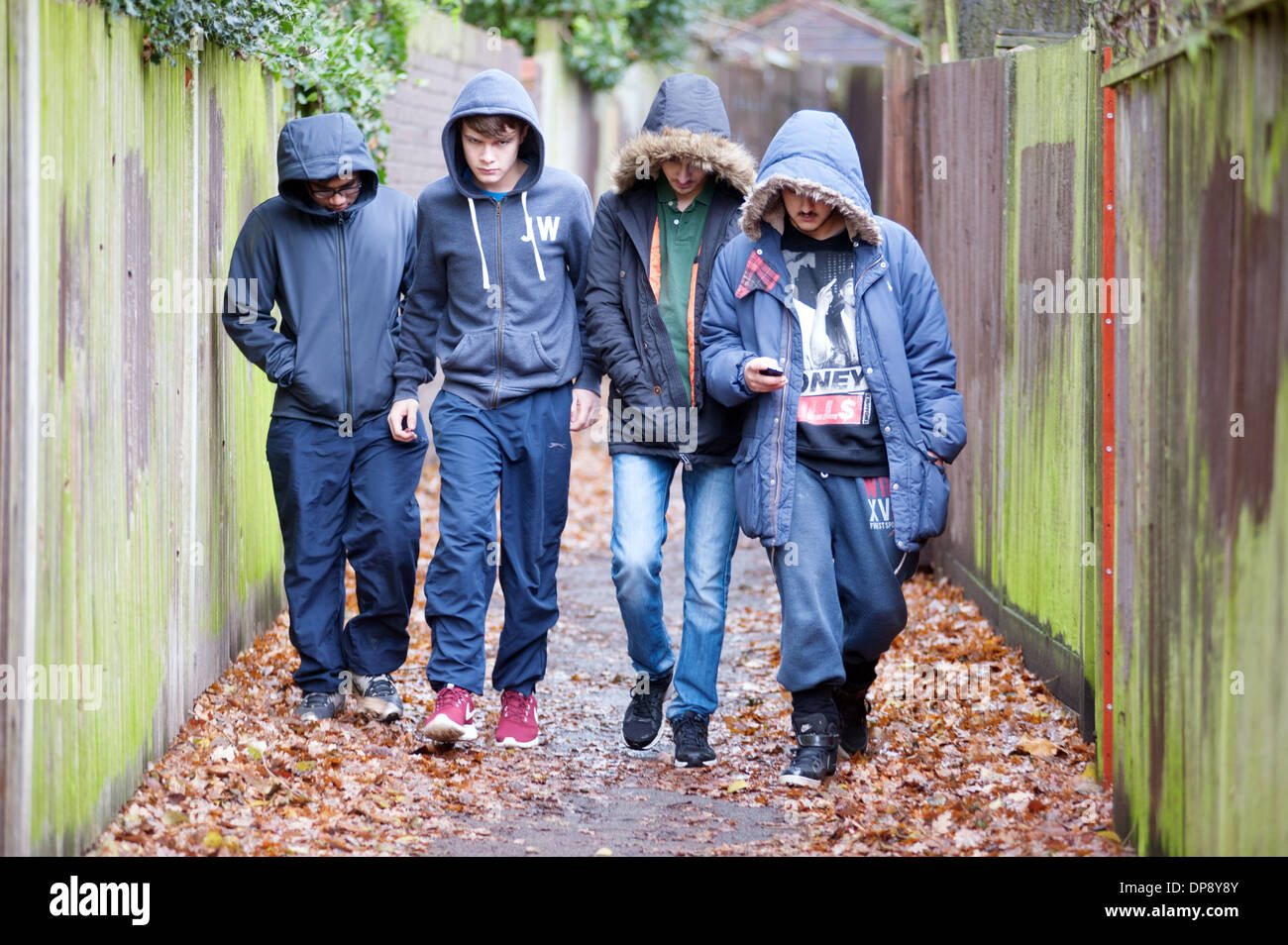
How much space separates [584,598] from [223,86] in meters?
4.02

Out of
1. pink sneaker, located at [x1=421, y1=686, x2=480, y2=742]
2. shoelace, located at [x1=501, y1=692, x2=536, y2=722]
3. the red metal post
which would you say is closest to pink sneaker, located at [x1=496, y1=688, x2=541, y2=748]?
shoelace, located at [x1=501, y1=692, x2=536, y2=722]

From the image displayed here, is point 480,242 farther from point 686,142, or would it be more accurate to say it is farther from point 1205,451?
point 1205,451

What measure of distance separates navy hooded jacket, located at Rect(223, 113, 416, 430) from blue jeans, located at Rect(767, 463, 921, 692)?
5.71ft

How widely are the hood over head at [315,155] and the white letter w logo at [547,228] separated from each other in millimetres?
705

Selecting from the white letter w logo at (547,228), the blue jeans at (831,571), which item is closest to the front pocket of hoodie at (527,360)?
the white letter w logo at (547,228)

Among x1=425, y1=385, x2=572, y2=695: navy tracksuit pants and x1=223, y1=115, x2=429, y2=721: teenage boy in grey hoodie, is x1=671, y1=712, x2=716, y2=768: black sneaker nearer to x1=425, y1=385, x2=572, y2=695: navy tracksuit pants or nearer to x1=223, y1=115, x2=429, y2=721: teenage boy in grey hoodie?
x1=425, y1=385, x2=572, y2=695: navy tracksuit pants

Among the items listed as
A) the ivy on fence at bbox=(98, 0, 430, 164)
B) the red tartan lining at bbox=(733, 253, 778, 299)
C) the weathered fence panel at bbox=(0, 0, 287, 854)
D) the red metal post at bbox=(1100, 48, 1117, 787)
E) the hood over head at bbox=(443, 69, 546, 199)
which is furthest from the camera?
the hood over head at bbox=(443, 69, 546, 199)

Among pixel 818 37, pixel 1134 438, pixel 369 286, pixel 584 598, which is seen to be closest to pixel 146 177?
pixel 369 286

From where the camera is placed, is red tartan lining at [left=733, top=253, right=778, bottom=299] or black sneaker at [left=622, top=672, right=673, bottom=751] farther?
black sneaker at [left=622, top=672, right=673, bottom=751]

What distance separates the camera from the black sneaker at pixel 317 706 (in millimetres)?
6000

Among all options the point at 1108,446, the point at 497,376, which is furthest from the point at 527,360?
the point at 1108,446

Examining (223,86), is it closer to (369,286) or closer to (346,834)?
(369,286)

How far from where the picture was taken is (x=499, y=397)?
576 cm

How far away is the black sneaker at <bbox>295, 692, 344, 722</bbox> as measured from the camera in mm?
6000
